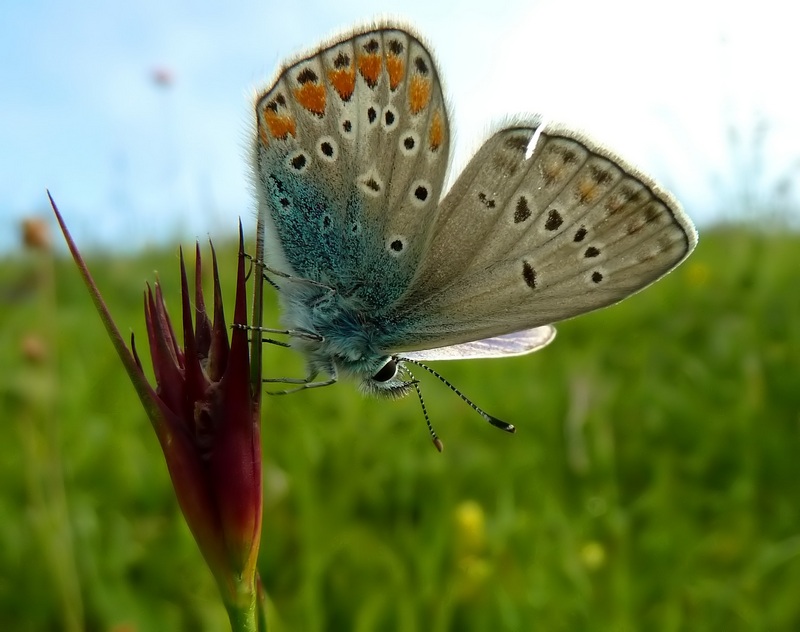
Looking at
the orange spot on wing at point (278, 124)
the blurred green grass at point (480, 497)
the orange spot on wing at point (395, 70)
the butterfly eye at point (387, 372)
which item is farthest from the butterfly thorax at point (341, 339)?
the blurred green grass at point (480, 497)

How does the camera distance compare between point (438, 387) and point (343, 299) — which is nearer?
point (343, 299)

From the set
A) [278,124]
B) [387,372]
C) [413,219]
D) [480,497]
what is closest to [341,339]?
[387,372]

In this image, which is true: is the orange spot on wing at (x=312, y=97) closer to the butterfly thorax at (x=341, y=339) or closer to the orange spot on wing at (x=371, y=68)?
the orange spot on wing at (x=371, y=68)

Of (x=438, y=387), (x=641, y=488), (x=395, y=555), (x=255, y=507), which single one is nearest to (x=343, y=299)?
(x=255, y=507)

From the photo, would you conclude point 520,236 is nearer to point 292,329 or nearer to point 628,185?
point 628,185

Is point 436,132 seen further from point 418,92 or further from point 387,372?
point 387,372

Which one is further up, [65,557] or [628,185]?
[628,185]
